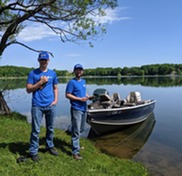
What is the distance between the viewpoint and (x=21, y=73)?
140 metres

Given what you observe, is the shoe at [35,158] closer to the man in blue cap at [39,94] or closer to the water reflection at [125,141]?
the man in blue cap at [39,94]

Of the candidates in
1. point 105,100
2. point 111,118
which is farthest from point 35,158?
point 105,100

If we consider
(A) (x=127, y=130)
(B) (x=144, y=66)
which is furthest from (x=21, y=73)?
(A) (x=127, y=130)

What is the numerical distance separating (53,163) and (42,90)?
170 cm

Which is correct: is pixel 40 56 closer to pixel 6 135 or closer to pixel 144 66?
pixel 6 135

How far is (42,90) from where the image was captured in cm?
591

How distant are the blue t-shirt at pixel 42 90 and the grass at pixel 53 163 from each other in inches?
51.9

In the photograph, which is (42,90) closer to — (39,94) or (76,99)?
(39,94)

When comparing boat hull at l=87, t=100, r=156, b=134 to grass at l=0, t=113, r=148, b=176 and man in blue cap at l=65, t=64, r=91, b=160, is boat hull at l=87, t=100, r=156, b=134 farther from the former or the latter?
man in blue cap at l=65, t=64, r=91, b=160

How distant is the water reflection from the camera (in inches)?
411

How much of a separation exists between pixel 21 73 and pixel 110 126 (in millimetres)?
133197

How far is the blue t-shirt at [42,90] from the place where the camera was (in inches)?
230

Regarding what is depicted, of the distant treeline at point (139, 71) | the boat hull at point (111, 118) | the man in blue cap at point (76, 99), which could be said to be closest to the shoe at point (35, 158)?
the man in blue cap at point (76, 99)

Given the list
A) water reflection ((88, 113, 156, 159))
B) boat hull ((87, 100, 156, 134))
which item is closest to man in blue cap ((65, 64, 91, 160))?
water reflection ((88, 113, 156, 159))
